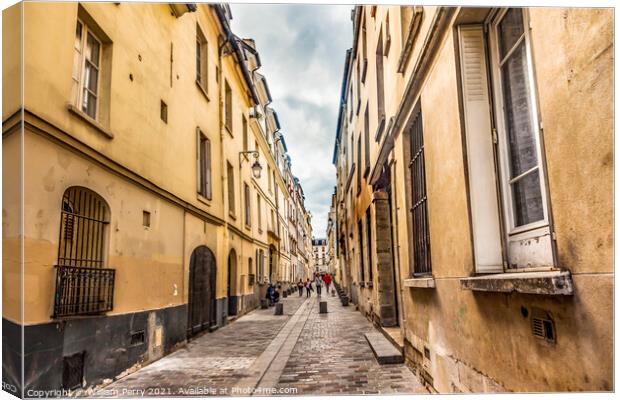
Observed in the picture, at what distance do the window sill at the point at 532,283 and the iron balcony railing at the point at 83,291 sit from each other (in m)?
4.68

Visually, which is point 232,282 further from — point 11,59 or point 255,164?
point 11,59

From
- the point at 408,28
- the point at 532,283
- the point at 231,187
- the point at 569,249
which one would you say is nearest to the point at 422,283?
the point at 532,283

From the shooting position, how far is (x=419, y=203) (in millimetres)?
6176

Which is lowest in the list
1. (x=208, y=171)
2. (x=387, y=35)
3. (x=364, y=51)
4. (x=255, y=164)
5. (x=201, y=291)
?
(x=201, y=291)

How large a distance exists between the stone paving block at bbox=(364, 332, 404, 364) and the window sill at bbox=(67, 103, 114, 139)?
538 cm

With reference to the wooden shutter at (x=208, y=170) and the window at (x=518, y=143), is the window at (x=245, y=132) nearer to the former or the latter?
the wooden shutter at (x=208, y=170)

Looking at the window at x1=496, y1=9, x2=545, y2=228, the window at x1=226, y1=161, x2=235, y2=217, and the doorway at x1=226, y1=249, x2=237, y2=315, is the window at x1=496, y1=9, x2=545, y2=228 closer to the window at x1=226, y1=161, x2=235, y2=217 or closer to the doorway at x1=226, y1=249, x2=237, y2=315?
the window at x1=226, y1=161, x2=235, y2=217

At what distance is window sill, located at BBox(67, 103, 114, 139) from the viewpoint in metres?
5.76

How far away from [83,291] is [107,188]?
5.05 feet

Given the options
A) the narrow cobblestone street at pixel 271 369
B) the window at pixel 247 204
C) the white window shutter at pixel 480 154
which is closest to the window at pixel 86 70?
the narrow cobblestone street at pixel 271 369

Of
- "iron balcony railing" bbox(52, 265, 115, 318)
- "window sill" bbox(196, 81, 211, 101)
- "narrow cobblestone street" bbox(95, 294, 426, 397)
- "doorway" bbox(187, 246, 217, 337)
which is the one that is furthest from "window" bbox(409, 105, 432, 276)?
"window sill" bbox(196, 81, 211, 101)

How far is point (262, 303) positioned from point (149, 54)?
13.9 m

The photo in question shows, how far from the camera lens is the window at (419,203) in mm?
5914

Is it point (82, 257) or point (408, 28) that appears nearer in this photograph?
point (82, 257)
